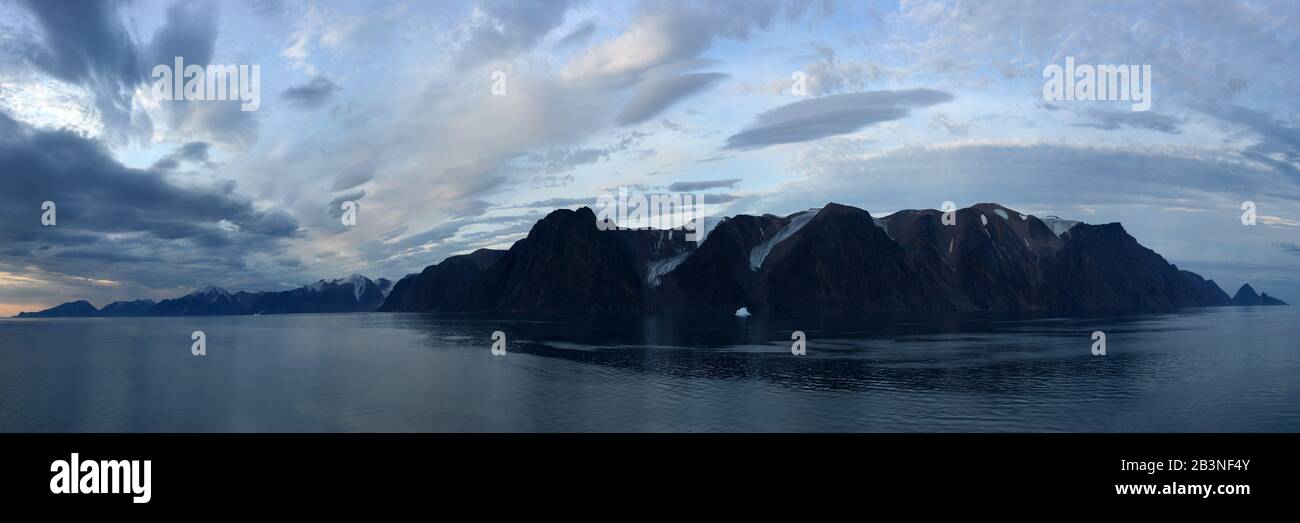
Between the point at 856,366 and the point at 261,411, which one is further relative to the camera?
the point at 856,366
